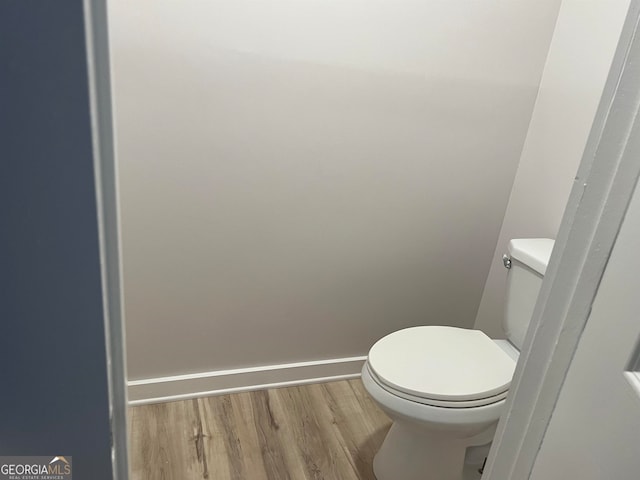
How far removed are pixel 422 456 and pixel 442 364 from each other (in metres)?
0.29

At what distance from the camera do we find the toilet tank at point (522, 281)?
1.43 m

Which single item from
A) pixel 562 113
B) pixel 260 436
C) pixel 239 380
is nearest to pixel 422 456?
pixel 260 436

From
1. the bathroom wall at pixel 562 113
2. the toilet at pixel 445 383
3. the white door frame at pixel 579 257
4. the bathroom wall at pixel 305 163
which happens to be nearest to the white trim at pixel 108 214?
the white door frame at pixel 579 257

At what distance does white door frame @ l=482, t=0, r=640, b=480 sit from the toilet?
1.55ft

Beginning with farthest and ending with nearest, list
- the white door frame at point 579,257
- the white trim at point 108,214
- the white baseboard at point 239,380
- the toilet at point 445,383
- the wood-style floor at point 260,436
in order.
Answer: the white baseboard at point 239,380 → the wood-style floor at point 260,436 → the toilet at point 445,383 → the white door frame at point 579,257 → the white trim at point 108,214

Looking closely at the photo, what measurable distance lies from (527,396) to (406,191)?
41.5 inches

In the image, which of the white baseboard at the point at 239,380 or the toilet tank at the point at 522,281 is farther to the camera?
the white baseboard at the point at 239,380

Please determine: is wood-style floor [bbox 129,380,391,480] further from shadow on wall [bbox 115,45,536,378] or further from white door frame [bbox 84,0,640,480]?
white door frame [bbox 84,0,640,480]

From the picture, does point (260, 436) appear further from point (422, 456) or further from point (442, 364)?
point (442, 364)

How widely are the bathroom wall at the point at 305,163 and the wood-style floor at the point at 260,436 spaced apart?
0.47ft

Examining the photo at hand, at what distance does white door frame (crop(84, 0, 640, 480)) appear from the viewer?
0.38 m

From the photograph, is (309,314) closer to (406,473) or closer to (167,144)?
(406,473)

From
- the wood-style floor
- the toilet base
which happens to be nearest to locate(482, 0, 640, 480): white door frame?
the toilet base

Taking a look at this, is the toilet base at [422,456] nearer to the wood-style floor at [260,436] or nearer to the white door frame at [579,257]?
the wood-style floor at [260,436]
